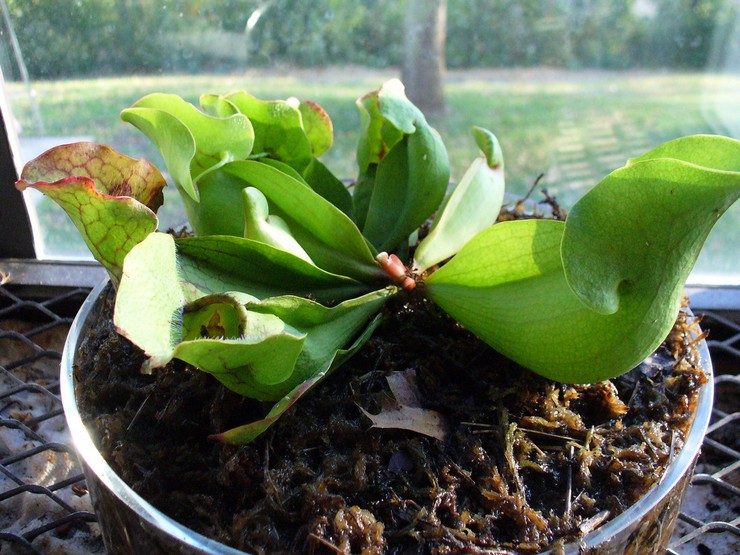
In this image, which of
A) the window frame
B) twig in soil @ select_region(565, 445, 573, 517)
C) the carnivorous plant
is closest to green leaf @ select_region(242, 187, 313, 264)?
the carnivorous plant

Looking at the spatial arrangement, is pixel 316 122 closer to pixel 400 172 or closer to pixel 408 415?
pixel 400 172

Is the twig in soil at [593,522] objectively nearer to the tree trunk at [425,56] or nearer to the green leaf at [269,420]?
the green leaf at [269,420]

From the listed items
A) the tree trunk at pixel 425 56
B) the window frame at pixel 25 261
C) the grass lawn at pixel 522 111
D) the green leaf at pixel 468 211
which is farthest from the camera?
the tree trunk at pixel 425 56

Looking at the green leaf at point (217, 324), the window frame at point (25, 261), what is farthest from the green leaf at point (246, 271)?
the window frame at point (25, 261)

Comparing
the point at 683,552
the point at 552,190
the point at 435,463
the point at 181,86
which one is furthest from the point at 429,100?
the point at 435,463

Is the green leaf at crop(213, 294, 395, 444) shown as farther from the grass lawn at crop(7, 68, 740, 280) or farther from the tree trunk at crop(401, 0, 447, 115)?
the tree trunk at crop(401, 0, 447, 115)

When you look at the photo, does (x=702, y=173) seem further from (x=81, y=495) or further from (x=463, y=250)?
(x=81, y=495)

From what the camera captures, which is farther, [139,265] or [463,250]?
[463,250]
